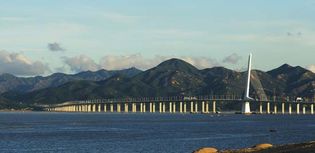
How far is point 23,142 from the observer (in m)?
121

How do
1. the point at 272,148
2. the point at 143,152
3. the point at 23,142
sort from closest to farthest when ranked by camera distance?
1. the point at 272,148
2. the point at 143,152
3. the point at 23,142

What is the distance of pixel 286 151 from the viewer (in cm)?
6194

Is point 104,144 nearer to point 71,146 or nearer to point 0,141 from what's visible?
point 71,146

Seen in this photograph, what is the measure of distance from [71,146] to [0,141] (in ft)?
66.1

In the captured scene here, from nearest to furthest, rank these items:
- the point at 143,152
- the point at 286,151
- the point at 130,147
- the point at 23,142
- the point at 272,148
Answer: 1. the point at 286,151
2. the point at 272,148
3. the point at 143,152
4. the point at 130,147
5. the point at 23,142

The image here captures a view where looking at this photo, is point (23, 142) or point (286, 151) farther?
point (23, 142)

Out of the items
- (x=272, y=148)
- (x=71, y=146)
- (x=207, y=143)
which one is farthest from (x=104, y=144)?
(x=272, y=148)

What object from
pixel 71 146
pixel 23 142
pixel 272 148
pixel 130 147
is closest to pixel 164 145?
pixel 130 147

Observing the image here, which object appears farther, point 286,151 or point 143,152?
point 143,152

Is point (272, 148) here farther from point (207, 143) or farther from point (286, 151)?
point (207, 143)

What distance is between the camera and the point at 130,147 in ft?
346

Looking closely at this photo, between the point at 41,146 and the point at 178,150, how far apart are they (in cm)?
2224

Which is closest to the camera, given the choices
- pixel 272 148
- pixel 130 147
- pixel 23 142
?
pixel 272 148

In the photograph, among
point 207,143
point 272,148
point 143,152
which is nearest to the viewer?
point 272,148
